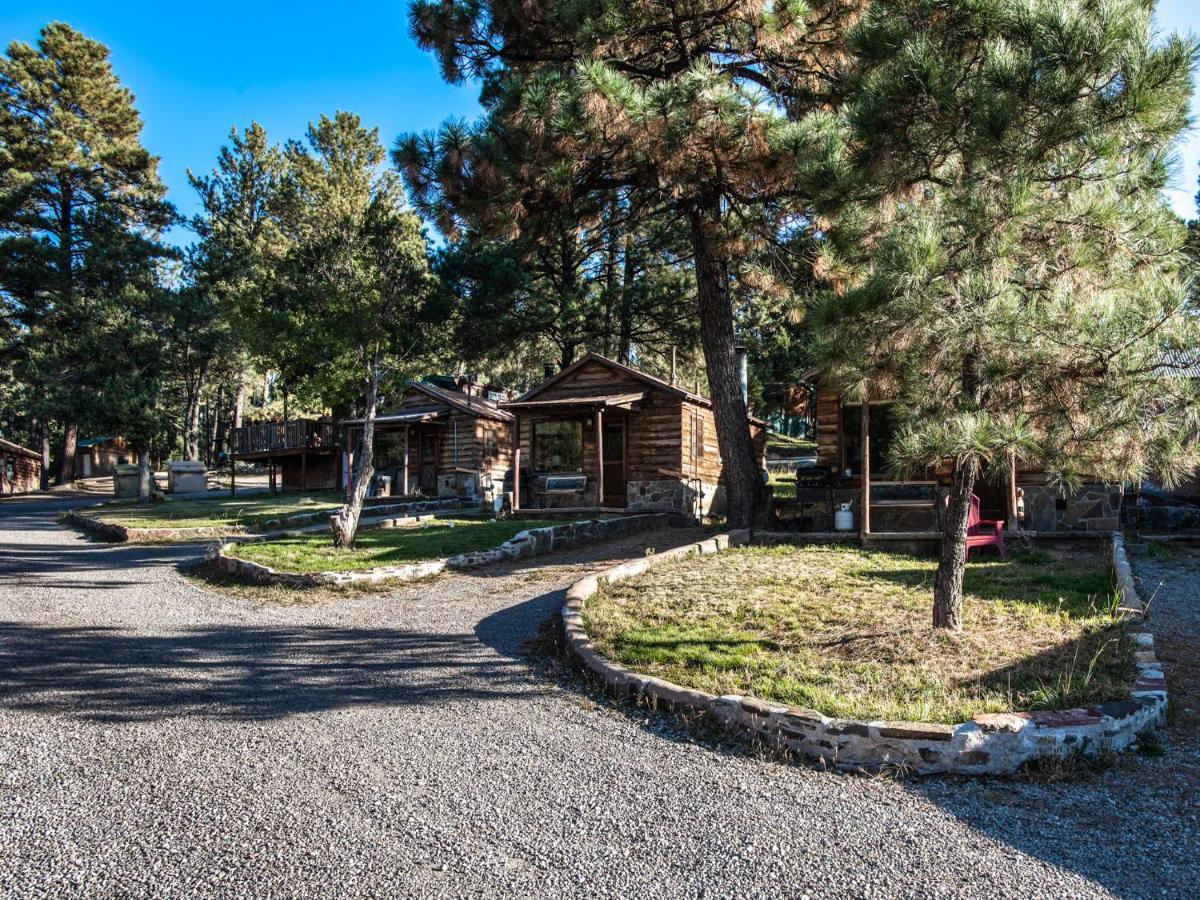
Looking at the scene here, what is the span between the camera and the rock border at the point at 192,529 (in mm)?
14797

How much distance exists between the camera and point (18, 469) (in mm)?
37656

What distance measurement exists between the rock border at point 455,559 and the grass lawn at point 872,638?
3.03 metres

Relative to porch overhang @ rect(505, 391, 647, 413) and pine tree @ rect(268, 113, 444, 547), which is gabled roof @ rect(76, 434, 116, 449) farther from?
pine tree @ rect(268, 113, 444, 547)

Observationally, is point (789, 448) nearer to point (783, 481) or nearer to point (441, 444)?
point (783, 481)

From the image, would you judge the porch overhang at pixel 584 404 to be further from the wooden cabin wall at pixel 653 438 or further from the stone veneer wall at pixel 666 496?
the stone veneer wall at pixel 666 496

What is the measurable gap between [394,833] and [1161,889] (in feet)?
9.39

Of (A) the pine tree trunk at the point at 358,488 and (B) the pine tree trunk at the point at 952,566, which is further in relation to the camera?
(A) the pine tree trunk at the point at 358,488

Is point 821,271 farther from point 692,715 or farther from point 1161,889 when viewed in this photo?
point 1161,889

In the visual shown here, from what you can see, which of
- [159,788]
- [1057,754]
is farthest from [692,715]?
[159,788]

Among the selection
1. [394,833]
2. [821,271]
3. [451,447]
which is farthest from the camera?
[451,447]

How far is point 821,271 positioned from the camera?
9.33 metres

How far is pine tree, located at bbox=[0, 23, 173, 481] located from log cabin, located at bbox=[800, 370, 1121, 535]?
25.1m

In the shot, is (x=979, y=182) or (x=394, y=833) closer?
(x=394, y=833)

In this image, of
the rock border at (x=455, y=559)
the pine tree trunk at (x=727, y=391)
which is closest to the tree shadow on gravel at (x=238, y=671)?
the rock border at (x=455, y=559)
